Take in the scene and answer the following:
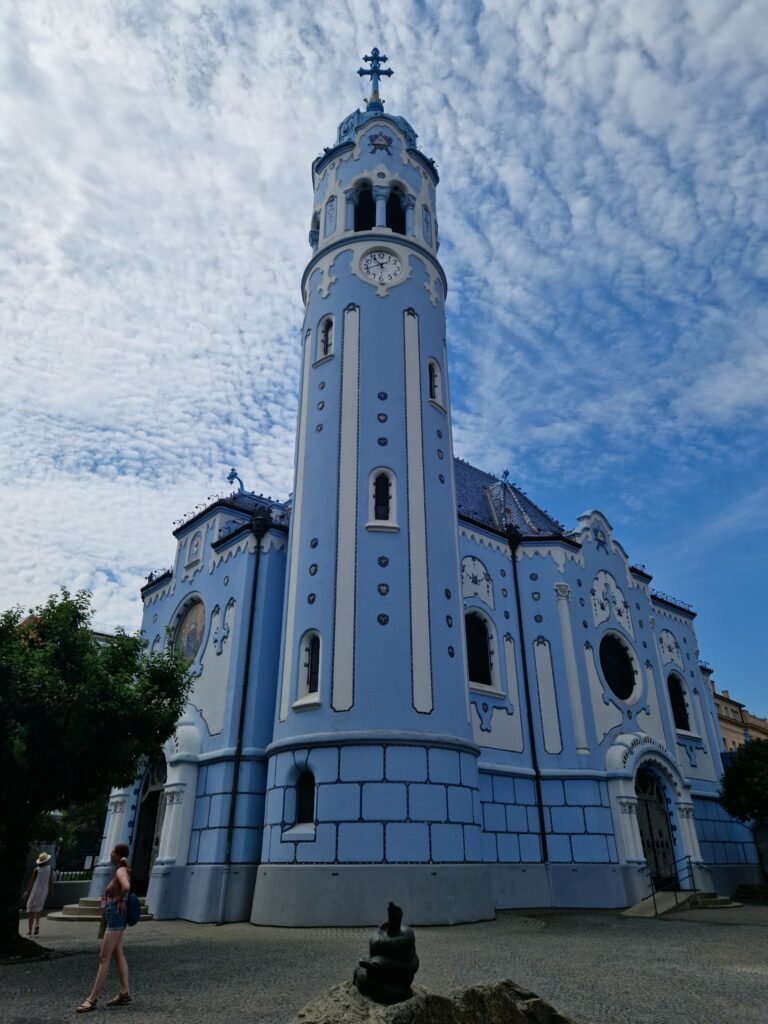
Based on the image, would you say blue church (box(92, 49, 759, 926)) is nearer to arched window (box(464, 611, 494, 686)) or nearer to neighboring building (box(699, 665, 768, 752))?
arched window (box(464, 611, 494, 686))

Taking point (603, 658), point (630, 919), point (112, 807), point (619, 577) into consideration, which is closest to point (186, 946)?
point (630, 919)

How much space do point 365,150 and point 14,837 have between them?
1019 inches

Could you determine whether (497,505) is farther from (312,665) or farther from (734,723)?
(734,723)

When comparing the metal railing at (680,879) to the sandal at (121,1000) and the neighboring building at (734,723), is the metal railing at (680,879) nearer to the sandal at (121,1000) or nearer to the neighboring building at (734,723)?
the sandal at (121,1000)

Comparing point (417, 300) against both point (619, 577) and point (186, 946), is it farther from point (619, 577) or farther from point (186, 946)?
point (186, 946)

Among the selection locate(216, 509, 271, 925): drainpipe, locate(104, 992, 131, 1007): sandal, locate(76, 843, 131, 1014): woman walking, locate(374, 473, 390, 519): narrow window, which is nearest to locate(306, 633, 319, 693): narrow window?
locate(216, 509, 271, 925): drainpipe

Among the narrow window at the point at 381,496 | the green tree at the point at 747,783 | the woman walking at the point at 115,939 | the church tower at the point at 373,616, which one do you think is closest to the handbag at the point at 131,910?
the woman walking at the point at 115,939

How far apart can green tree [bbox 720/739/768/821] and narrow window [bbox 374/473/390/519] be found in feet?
55.9

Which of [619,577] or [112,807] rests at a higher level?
[619,577]

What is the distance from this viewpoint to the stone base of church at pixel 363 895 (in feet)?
53.2

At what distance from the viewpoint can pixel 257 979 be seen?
9.61m

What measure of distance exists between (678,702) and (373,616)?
1865 centimetres

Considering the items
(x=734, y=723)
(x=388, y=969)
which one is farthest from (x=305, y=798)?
(x=734, y=723)

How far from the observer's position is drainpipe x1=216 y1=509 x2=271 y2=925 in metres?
19.0
